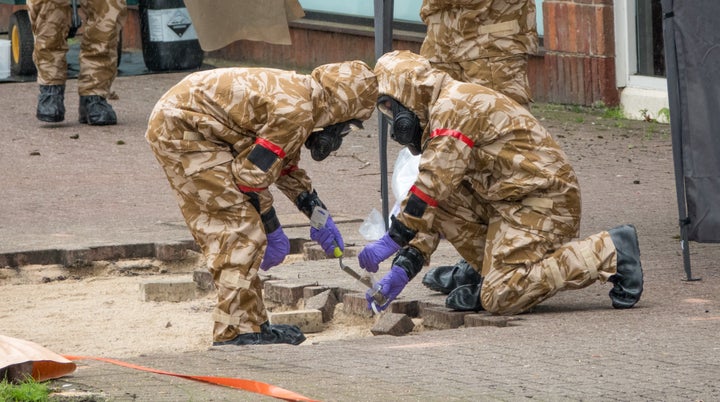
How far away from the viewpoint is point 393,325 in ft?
20.5

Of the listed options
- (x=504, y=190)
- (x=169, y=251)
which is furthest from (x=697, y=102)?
(x=169, y=251)

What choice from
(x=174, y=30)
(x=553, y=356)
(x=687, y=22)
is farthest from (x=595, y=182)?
(x=174, y=30)

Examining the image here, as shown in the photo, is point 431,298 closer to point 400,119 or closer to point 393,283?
point 393,283

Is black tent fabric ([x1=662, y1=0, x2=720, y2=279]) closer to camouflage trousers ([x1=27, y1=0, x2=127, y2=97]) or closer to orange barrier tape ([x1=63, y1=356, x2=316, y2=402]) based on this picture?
orange barrier tape ([x1=63, y1=356, x2=316, y2=402])

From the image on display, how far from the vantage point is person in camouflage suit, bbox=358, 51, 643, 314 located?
5988 mm

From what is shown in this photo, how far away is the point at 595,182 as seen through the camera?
9805 millimetres

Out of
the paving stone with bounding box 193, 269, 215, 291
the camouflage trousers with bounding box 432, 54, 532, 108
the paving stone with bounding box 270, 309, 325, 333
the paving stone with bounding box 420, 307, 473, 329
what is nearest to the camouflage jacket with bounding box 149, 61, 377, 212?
the paving stone with bounding box 270, 309, 325, 333

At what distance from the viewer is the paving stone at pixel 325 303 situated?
6734 millimetres

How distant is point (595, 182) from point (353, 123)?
4.12 metres

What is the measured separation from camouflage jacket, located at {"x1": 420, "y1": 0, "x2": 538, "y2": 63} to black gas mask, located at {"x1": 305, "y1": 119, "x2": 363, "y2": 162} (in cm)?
207

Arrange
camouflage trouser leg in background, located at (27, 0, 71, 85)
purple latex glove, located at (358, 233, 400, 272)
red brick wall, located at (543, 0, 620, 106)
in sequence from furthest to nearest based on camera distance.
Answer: red brick wall, located at (543, 0, 620, 106) → camouflage trouser leg in background, located at (27, 0, 71, 85) → purple latex glove, located at (358, 233, 400, 272)

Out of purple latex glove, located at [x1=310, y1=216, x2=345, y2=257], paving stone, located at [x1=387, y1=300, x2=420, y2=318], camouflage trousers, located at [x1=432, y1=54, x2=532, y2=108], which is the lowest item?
paving stone, located at [x1=387, y1=300, x2=420, y2=318]

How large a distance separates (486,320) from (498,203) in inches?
21.2

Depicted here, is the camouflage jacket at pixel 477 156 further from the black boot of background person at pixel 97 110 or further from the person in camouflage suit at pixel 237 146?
the black boot of background person at pixel 97 110
